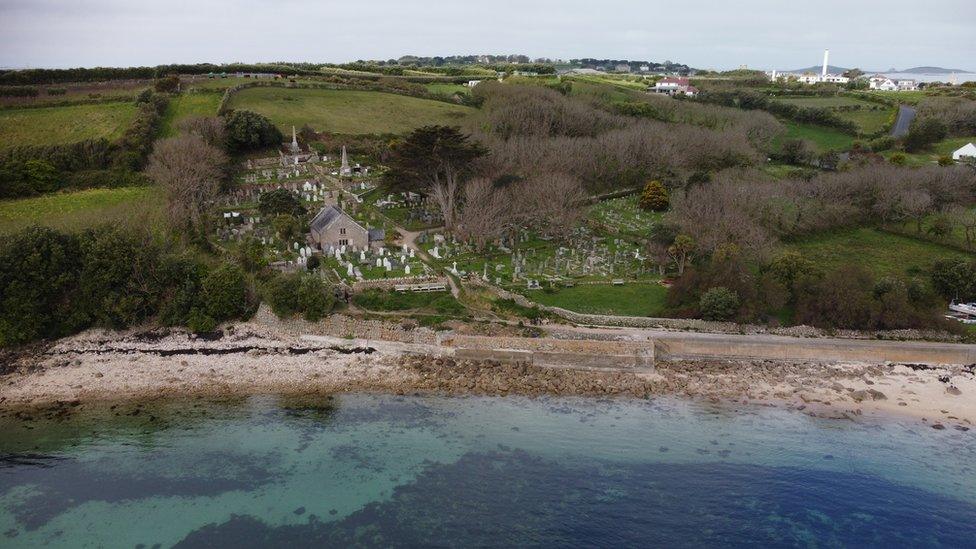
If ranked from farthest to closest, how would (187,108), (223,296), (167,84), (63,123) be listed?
(167,84) → (187,108) → (63,123) → (223,296)

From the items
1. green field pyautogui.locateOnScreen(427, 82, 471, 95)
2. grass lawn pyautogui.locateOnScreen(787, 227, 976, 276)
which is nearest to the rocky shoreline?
grass lawn pyautogui.locateOnScreen(787, 227, 976, 276)

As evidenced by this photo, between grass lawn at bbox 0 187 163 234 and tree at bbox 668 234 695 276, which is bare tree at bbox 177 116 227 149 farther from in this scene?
tree at bbox 668 234 695 276

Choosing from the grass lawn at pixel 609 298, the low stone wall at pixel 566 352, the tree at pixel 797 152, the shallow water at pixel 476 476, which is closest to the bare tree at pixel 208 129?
the shallow water at pixel 476 476

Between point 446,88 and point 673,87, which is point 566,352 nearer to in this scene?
point 446,88

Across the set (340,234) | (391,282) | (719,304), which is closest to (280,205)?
(340,234)

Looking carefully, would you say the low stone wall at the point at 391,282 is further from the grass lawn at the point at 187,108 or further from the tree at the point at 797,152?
the tree at the point at 797,152
